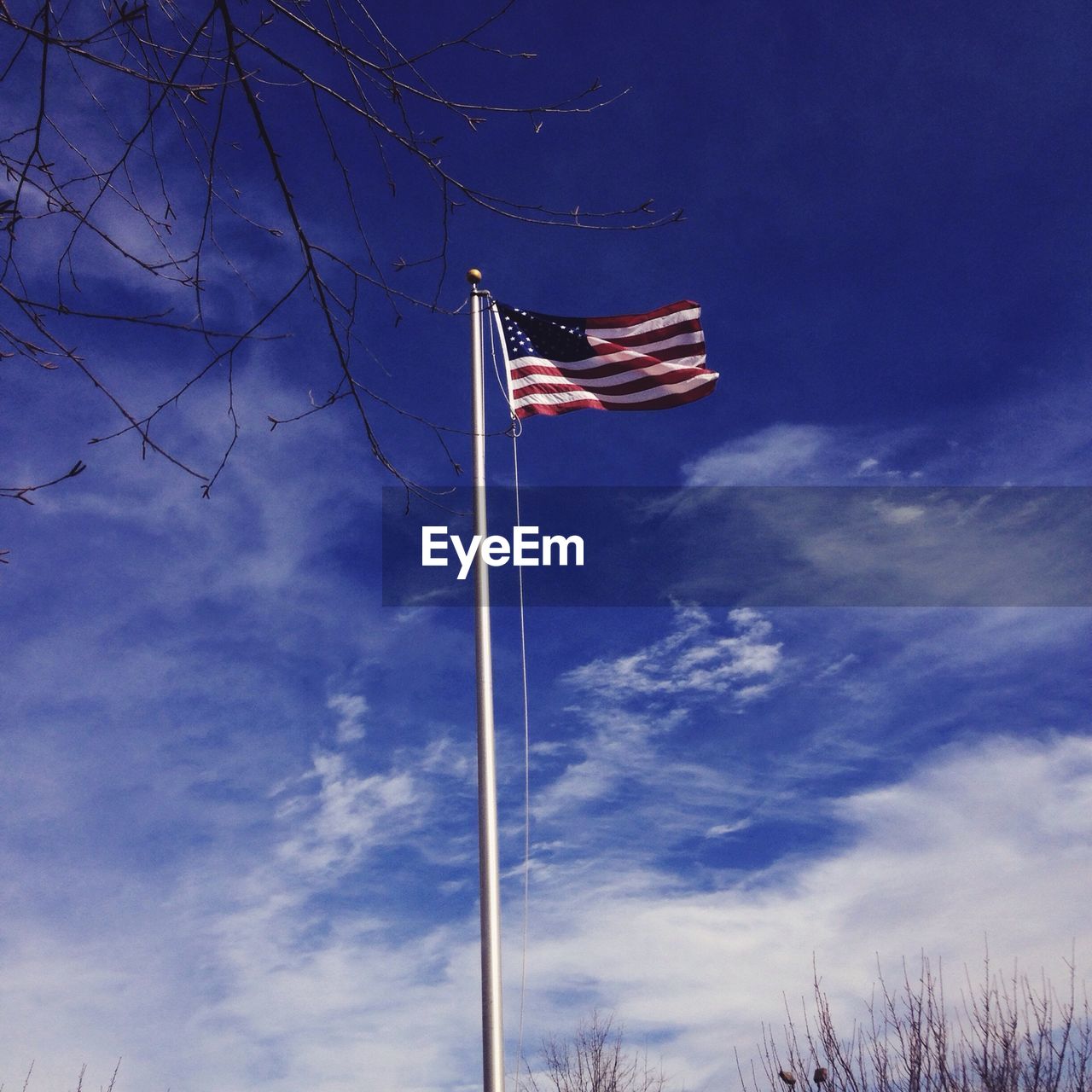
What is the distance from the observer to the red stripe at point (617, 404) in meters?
9.14

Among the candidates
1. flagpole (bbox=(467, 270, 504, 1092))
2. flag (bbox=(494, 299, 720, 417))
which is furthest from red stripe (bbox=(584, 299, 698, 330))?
flagpole (bbox=(467, 270, 504, 1092))

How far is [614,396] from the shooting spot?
942cm

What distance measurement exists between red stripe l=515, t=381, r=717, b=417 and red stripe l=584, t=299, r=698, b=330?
0.73 m

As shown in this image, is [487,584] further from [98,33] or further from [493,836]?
[98,33]

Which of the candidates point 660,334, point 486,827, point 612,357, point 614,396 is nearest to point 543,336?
point 612,357

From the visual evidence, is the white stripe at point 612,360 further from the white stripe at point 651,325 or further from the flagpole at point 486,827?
the flagpole at point 486,827

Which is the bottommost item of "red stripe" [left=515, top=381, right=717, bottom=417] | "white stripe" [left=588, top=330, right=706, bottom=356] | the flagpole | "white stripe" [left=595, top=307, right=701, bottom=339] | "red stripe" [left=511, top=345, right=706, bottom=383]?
the flagpole

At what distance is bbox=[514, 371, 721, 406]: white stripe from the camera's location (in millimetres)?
9180

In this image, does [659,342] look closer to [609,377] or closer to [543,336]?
[609,377]

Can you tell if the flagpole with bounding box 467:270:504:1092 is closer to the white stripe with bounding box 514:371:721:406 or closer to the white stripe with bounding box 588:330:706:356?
the white stripe with bounding box 514:371:721:406

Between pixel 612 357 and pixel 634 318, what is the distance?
46 cm

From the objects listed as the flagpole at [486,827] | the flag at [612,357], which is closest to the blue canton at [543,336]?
the flag at [612,357]

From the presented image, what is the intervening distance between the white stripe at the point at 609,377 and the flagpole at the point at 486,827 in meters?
0.92

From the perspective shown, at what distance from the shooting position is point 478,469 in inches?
325
